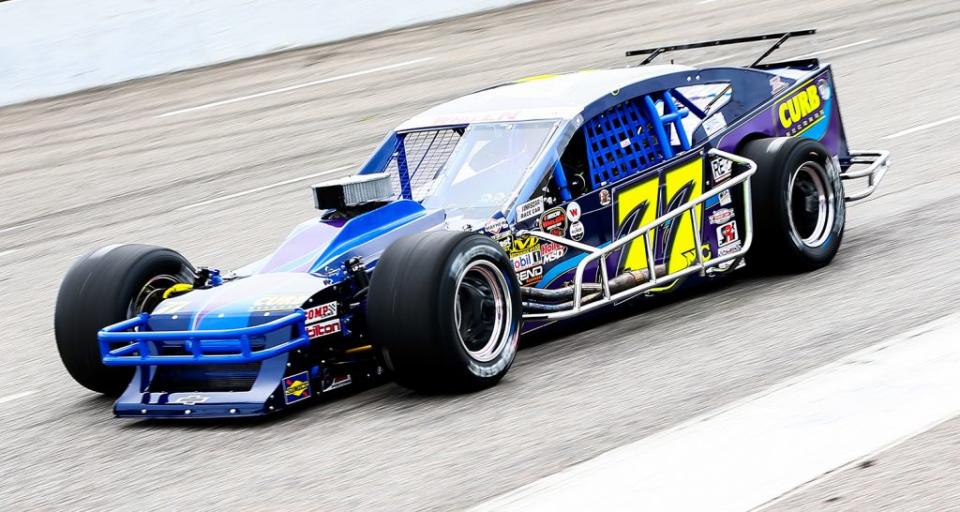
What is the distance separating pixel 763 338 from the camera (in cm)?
662

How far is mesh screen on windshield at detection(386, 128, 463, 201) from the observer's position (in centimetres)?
751

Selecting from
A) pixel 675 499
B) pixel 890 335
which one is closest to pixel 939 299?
pixel 890 335

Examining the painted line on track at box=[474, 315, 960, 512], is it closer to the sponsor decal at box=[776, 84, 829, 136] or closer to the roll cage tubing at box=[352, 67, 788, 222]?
the roll cage tubing at box=[352, 67, 788, 222]

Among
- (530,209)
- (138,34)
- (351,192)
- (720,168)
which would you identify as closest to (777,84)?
(720,168)

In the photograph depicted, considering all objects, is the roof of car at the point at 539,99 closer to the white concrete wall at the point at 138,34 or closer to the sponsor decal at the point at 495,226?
the sponsor decal at the point at 495,226

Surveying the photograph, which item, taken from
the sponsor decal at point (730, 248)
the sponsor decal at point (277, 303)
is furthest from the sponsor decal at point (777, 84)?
the sponsor decal at point (277, 303)

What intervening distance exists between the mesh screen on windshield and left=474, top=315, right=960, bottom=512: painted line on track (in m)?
2.47

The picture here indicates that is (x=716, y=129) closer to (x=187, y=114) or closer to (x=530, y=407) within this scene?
(x=530, y=407)

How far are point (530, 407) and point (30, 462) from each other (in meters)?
2.14

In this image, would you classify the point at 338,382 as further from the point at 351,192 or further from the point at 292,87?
the point at 292,87

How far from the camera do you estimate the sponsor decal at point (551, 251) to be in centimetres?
682

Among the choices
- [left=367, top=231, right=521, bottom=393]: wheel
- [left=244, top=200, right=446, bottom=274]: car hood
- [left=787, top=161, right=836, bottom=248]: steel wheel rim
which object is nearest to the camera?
[left=367, top=231, right=521, bottom=393]: wheel

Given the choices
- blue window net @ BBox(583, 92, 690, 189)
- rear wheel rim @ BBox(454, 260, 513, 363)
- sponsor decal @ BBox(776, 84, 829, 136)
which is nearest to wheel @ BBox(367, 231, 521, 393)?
rear wheel rim @ BBox(454, 260, 513, 363)

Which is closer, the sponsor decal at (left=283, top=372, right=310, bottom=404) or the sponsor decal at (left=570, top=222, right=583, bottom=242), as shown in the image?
the sponsor decal at (left=283, top=372, right=310, bottom=404)
